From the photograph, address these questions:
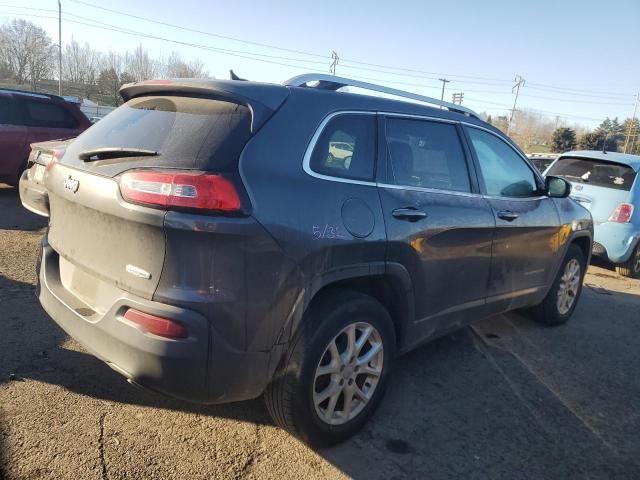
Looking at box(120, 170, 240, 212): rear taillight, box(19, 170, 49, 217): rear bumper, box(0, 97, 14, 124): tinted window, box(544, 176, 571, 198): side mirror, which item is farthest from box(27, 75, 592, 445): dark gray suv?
box(0, 97, 14, 124): tinted window

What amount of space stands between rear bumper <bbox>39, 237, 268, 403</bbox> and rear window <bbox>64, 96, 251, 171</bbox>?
0.67 metres

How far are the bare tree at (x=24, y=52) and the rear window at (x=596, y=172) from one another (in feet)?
227

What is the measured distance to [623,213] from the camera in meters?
7.17

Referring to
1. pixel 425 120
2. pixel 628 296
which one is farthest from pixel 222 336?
pixel 628 296

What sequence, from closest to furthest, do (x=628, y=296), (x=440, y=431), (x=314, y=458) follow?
(x=314, y=458), (x=440, y=431), (x=628, y=296)

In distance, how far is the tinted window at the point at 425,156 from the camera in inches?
120

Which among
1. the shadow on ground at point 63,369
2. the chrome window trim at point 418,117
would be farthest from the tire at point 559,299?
the shadow on ground at point 63,369

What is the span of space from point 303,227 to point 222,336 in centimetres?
61

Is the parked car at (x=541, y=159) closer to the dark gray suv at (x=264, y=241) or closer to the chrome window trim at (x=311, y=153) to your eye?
the dark gray suv at (x=264, y=241)

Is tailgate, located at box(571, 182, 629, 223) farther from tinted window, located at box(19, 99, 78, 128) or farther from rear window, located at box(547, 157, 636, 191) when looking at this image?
tinted window, located at box(19, 99, 78, 128)

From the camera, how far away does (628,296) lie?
6566mm

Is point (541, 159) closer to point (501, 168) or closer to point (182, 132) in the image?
point (501, 168)

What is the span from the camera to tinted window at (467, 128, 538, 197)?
149 inches

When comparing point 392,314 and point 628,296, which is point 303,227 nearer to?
point 392,314
